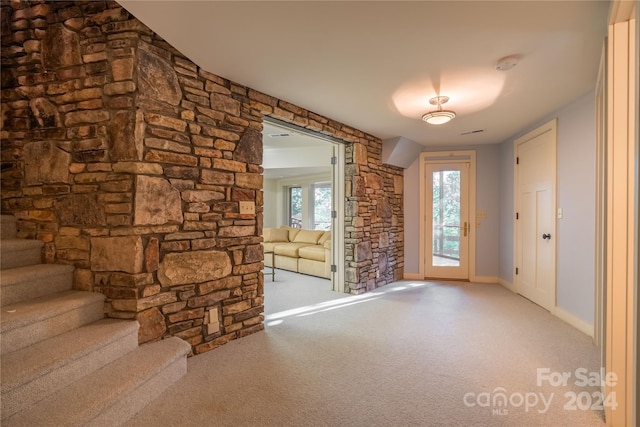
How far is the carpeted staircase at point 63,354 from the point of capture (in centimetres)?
143

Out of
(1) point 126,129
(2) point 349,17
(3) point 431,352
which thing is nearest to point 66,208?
(1) point 126,129

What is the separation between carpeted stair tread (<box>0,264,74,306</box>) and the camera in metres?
1.82

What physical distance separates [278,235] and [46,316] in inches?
213

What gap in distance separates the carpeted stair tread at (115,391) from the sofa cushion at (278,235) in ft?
16.4

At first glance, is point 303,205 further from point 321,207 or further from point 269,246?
point 269,246

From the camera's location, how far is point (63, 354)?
5.23ft

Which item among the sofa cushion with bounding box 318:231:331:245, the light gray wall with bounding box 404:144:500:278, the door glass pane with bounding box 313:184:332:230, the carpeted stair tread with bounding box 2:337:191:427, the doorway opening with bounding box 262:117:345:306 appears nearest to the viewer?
the carpeted stair tread with bounding box 2:337:191:427

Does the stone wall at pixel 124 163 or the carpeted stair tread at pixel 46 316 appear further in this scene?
the stone wall at pixel 124 163

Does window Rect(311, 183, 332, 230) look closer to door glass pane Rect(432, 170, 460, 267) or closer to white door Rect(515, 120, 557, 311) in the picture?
door glass pane Rect(432, 170, 460, 267)

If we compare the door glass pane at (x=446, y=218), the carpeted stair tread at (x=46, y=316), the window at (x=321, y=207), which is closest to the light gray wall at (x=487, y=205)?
the door glass pane at (x=446, y=218)

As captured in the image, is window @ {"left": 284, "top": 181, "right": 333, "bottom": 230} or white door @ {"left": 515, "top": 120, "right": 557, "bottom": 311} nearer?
white door @ {"left": 515, "top": 120, "right": 557, "bottom": 311}

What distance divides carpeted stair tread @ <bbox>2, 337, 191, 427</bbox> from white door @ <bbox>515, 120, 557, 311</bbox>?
13.0 ft

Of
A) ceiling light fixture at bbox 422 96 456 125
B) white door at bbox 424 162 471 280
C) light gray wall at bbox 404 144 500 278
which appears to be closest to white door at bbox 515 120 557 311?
light gray wall at bbox 404 144 500 278

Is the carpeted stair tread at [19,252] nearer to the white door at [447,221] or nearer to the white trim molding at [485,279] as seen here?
the white door at [447,221]
